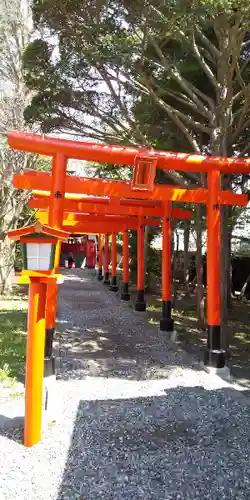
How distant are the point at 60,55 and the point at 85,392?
219 inches

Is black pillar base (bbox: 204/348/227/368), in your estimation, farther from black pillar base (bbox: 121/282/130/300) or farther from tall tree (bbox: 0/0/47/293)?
black pillar base (bbox: 121/282/130/300)

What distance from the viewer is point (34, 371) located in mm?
3449

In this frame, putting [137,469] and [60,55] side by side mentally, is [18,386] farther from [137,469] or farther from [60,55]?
[60,55]

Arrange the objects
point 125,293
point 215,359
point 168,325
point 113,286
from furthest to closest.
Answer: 1. point 113,286
2. point 125,293
3. point 168,325
4. point 215,359

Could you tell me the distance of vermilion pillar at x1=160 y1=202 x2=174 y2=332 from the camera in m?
8.25

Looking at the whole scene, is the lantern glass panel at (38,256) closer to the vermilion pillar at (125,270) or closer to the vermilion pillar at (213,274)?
the vermilion pillar at (213,274)

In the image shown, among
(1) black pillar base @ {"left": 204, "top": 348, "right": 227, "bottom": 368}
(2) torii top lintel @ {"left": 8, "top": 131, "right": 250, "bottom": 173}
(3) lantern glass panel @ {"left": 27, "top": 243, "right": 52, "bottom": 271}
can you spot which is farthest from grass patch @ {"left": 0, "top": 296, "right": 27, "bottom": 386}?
(2) torii top lintel @ {"left": 8, "top": 131, "right": 250, "bottom": 173}

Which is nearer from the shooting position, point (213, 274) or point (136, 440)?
point (136, 440)

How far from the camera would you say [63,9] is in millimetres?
6336

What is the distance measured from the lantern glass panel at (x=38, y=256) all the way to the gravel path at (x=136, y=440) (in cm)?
147

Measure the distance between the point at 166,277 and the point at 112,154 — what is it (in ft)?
11.4

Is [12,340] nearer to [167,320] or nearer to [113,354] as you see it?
[113,354]

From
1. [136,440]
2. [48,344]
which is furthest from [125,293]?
[136,440]

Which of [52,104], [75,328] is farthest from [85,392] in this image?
[52,104]
